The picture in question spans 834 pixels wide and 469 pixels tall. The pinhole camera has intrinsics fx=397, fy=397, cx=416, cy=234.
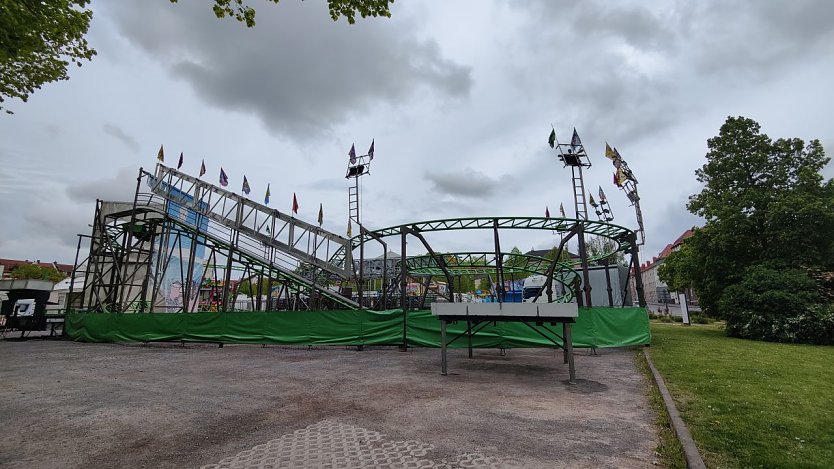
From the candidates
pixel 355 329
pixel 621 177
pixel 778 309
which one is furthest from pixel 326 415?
pixel 621 177

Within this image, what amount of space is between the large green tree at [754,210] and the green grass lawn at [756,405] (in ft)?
27.8

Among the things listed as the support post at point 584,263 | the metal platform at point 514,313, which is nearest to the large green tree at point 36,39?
the metal platform at point 514,313

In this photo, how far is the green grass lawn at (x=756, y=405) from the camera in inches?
171

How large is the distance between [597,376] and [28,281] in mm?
35252

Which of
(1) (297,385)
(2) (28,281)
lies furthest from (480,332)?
(2) (28,281)

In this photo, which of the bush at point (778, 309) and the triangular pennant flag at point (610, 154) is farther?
the triangular pennant flag at point (610, 154)

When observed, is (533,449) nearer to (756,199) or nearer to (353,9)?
(353,9)

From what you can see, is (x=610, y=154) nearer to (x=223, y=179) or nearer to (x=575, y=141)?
(x=575, y=141)

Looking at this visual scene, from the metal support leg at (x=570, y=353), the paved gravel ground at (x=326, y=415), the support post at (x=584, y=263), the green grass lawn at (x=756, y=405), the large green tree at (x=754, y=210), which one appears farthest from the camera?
the large green tree at (x=754, y=210)

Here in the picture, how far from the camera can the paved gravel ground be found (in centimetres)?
448

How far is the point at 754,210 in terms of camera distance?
2002 centimetres

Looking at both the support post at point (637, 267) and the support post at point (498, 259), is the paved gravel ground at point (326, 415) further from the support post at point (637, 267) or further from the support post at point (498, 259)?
the support post at point (637, 267)

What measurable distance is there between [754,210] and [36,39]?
1066 inches

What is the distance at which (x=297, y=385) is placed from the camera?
27.5 feet
